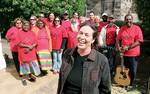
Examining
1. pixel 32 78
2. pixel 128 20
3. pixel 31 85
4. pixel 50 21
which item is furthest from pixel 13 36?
pixel 128 20

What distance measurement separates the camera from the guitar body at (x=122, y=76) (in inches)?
375

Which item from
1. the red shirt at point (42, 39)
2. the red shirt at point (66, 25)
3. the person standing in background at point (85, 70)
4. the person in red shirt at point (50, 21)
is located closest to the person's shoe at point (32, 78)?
the red shirt at point (42, 39)

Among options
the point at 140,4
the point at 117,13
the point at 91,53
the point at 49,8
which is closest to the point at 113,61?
the point at 140,4

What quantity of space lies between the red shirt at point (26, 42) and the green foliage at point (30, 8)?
4.36 meters

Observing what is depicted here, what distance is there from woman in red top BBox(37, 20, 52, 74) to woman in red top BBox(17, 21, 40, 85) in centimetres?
31

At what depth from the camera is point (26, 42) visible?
28.0ft

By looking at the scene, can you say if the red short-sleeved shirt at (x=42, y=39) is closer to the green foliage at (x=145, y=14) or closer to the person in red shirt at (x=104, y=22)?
the person in red shirt at (x=104, y=22)

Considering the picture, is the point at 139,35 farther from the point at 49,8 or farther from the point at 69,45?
the point at 49,8

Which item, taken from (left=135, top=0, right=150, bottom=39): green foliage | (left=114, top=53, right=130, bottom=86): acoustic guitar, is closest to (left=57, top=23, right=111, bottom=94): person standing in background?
(left=114, top=53, right=130, bottom=86): acoustic guitar

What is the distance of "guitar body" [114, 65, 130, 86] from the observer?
953cm

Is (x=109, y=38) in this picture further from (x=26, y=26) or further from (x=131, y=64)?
(x=26, y=26)

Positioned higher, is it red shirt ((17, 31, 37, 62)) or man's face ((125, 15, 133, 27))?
man's face ((125, 15, 133, 27))

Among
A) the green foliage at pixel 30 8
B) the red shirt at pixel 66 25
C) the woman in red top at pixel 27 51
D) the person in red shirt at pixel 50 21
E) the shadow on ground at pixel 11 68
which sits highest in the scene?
the green foliage at pixel 30 8

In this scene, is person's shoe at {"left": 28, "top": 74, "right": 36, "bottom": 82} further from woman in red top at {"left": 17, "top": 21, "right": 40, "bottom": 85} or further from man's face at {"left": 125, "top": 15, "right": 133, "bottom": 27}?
man's face at {"left": 125, "top": 15, "right": 133, "bottom": 27}
